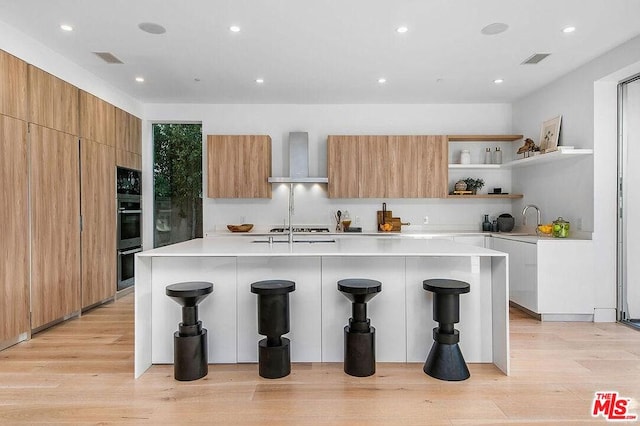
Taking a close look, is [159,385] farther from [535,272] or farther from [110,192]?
[535,272]

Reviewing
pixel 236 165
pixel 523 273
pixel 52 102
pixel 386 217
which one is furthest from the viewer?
pixel 386 217

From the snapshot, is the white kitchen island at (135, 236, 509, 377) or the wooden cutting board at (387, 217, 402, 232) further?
the wooden cutting board at (387, 217, 402, 232)

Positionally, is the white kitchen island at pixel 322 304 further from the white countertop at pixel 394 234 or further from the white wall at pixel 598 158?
the white wall at pixel 598 158

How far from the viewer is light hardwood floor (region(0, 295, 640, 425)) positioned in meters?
2.22

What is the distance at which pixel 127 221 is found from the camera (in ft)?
17.6

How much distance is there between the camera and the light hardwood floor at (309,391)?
87.4 inches

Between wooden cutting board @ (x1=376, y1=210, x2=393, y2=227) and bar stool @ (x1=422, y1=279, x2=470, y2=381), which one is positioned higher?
wooden cutting board @ (x1=376, y1=210, x2=393, y2=227)

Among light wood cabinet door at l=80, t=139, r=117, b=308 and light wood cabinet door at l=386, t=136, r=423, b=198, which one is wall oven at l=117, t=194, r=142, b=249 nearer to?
light wood cabinet door at l=80, t=139, r=117, b=308

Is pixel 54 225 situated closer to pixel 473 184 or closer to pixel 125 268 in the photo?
pixel 125 268

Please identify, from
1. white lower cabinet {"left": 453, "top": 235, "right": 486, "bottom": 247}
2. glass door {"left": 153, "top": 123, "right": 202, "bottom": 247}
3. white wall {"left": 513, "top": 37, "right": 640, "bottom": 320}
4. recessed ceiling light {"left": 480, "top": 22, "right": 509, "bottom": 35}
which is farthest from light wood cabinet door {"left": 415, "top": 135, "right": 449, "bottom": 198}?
glass door {"left": 153, "top": 123, "right": 202, "bottom": 247}

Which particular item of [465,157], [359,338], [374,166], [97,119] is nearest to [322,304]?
[359,338]

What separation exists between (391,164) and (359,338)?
3.37 m

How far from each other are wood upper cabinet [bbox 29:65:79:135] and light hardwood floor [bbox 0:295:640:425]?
2.14 metres

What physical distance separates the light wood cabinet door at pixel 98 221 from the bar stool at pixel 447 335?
151 inches
